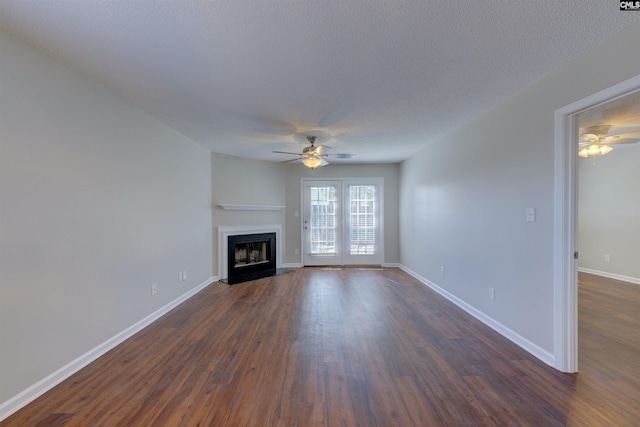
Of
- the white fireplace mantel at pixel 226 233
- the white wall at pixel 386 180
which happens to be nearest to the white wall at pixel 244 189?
the white fireplace mantel at pixel 226 233

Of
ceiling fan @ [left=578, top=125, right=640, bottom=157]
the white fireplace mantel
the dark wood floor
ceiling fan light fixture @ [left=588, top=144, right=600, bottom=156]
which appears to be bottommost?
the dark wood floor

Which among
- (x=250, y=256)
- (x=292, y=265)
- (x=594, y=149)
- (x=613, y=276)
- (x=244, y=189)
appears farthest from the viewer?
(x=292, y=265)

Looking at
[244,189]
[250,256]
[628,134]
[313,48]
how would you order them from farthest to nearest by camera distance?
[250,256]
[244,189]
[628,134]
[313,48]

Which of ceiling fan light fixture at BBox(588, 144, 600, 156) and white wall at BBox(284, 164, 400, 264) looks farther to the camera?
white wall at BBox(284, 164, 400, 264)

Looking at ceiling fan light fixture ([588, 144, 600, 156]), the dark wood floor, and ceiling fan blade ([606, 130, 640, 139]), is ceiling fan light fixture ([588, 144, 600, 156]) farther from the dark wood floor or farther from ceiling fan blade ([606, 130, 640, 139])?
the dark wood floor

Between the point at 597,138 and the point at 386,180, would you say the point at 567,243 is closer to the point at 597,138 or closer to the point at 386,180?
the point at 597,138

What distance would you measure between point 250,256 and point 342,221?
7.01 ft

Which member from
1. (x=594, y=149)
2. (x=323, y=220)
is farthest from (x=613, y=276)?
(x=323, y=220)

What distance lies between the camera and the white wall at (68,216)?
1560 mm

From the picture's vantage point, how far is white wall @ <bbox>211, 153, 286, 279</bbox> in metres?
4.55

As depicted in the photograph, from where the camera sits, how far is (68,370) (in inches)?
73.3

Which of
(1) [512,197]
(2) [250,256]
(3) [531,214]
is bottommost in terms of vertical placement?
(2) [250,256]

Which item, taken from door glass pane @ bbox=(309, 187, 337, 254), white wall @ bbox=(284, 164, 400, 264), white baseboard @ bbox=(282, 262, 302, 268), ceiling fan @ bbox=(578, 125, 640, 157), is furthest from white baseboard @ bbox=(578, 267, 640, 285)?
white baseboard @ bbox=(282, 262, 302, 268)

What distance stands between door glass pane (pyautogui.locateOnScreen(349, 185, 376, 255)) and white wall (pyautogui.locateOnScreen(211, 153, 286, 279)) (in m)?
1.60
